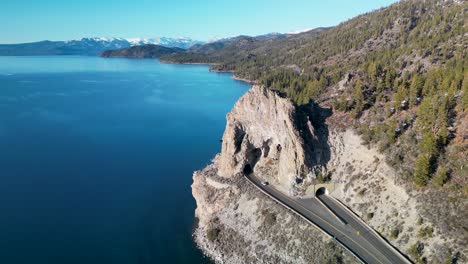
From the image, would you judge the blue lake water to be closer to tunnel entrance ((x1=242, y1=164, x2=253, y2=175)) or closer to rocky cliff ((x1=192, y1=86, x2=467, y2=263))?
rocky cliff ((x1=192, y1=86, x2=467, y2=263))

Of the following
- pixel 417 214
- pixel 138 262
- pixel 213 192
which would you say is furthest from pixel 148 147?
pixel 417 214

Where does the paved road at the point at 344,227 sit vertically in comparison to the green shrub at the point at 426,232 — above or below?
below

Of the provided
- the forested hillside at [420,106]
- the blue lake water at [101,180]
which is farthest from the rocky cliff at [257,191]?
the forested hillside at [420,106]

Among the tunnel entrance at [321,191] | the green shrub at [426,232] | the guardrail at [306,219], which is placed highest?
the green shrub at [426,232]

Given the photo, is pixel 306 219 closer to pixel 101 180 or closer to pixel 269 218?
pixel 269 218

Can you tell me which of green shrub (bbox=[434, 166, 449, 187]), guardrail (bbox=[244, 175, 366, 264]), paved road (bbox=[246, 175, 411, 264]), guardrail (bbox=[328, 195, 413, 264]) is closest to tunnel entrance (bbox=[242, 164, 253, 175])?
guardrail (bbox=[244, 175, 366, 264])

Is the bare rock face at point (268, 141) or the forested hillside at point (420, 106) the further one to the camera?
the bare rock face at point (268, 141)

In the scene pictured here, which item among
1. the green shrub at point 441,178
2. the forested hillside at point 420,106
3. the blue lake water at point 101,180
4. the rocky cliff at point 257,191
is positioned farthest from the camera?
the blue lake water at point 101,180

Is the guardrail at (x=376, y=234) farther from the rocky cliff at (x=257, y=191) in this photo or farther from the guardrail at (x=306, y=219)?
the rocky cliff at (x=257, y=191)
